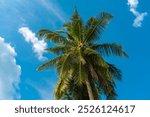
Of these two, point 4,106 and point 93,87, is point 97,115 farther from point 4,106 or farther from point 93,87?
point 93,87

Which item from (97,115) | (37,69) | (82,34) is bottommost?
(97,115)

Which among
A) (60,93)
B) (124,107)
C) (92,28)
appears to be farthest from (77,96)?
(124,107)

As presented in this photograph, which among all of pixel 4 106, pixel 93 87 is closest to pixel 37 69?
pixel 93 87

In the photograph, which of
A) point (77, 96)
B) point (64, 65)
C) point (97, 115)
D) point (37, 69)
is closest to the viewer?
point (97, 115)

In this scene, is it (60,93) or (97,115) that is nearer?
(97,115)

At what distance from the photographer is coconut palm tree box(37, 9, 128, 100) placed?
26.5 metres

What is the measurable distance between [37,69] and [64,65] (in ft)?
9.51

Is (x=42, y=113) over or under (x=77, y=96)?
under

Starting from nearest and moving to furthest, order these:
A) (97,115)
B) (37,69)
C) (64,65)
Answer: (97,115) < (64,65) < (37,69)

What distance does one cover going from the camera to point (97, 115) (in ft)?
36.8

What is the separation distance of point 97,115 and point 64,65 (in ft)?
49.6

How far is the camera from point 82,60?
85.5 feet

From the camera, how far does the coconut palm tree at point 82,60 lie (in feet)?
86.9

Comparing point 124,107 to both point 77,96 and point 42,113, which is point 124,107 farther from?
point 77,96
